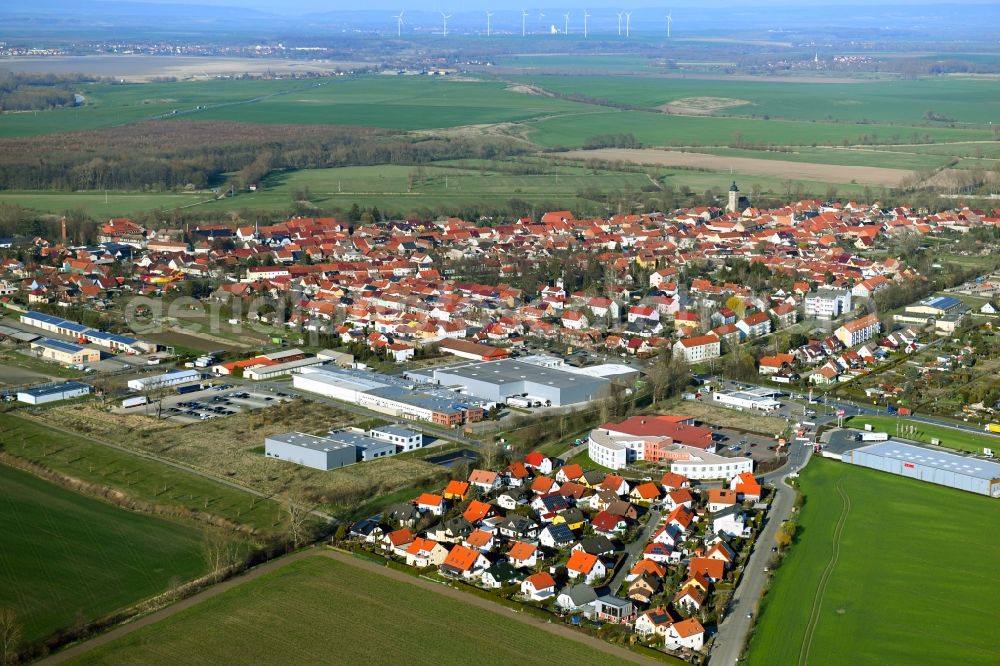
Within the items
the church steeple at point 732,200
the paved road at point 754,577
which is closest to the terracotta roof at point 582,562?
the paved road at point 754,577

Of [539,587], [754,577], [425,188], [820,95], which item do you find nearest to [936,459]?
[754,577]

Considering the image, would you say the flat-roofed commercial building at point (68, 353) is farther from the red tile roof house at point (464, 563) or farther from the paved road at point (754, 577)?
the paved road at point (754, 577)

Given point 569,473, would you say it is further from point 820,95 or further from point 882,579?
point 820,95

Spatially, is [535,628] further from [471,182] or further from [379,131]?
[379,131]

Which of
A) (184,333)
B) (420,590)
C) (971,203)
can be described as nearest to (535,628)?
(420,590)

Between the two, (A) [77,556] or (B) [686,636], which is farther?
(A) [77,556]

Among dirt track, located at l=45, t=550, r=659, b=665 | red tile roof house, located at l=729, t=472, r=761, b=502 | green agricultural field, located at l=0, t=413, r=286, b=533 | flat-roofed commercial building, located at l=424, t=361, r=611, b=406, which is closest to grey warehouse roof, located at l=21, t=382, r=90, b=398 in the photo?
green agricultural field, located at l=0, t=413, r=286, b=533

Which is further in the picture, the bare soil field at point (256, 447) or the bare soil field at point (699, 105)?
the bare soil field at point (699, 105)
